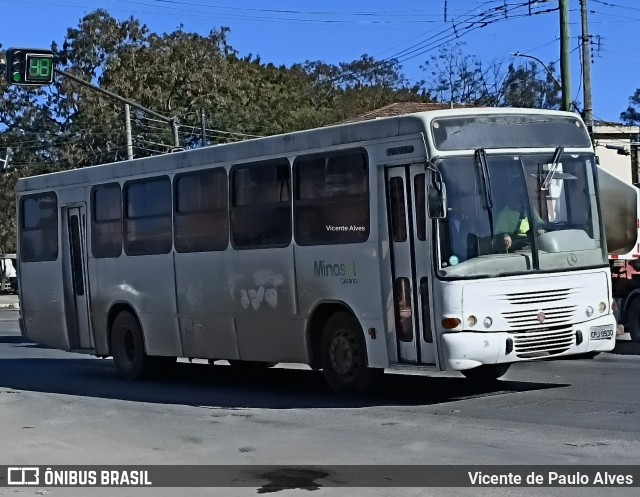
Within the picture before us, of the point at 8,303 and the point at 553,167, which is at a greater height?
the point at 553,167

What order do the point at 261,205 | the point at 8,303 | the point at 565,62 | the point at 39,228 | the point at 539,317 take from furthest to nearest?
the point at 8,303
the point at 565,62
the point at 39,228
the point at 261,205
the point at 539,317

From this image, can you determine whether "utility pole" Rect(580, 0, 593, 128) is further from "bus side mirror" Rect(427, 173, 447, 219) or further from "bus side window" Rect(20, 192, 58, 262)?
"bus side mirror" Rect(427, 173, 447, 219)

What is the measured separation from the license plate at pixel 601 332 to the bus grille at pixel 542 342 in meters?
0.31

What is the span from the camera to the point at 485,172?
42.3ft

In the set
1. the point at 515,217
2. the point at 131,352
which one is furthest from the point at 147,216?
the point at 515,217

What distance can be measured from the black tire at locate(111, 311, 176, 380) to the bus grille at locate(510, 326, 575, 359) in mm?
6914

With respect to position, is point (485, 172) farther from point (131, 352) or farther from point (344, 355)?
point (131, 352)

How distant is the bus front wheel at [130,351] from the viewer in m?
18.0

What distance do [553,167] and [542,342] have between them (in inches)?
80.2

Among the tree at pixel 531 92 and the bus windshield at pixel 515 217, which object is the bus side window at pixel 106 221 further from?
the tree at pixel 531 92

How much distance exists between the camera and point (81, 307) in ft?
62.5

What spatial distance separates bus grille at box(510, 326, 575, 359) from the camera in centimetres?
1281

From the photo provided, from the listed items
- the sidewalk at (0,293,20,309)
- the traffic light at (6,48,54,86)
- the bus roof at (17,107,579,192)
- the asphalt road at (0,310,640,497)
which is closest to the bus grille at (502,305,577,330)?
the asphalt road at (0,310,640,497)

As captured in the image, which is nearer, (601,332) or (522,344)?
(522,344)
